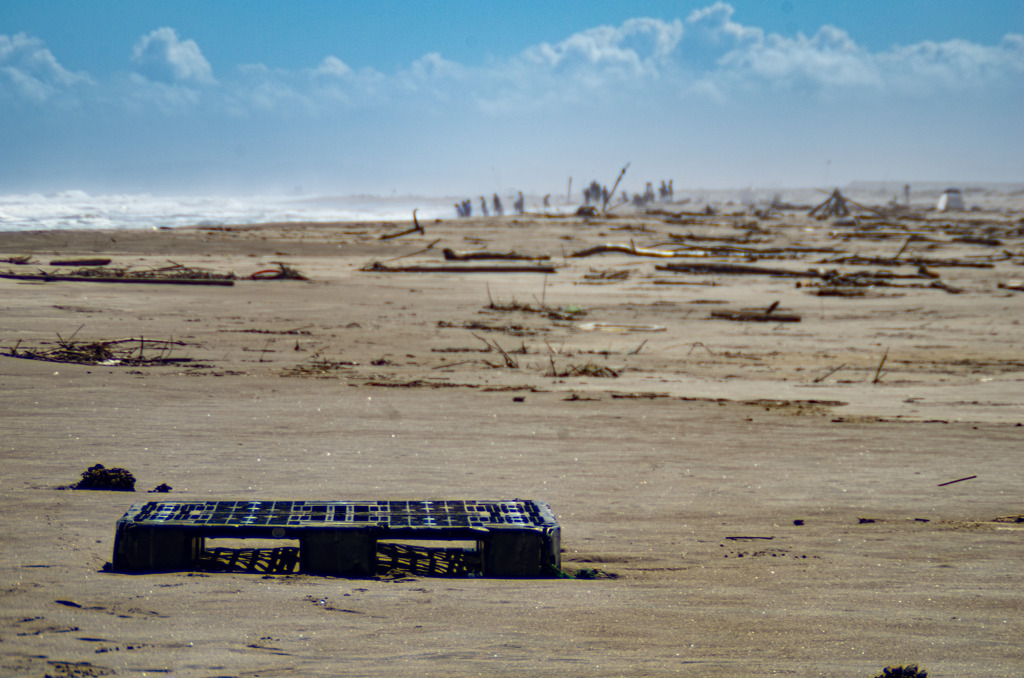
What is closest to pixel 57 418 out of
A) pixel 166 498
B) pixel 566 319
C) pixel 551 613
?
pixel 166 498

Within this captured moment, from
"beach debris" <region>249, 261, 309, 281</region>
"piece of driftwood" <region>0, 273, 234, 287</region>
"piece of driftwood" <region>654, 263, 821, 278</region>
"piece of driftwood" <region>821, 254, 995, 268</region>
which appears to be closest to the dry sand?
"piece of driftwood" <region>0, 273, 234, 287</region>

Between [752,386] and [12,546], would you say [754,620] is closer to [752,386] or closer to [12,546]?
[12,546]

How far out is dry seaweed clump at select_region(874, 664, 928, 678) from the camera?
83.4 inches

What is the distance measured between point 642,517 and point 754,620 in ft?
4.11

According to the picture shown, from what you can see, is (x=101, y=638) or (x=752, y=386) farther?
(x=752, y=386)

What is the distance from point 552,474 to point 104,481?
90.7 inches

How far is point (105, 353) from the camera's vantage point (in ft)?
25.3

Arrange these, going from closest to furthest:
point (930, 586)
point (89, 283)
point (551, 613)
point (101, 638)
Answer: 1. point (101, 638)
2. point (551, 613)
3. point (930, 586)
4. point (89, 283)

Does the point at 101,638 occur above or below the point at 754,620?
above

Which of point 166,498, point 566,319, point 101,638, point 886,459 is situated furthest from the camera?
point 566,319

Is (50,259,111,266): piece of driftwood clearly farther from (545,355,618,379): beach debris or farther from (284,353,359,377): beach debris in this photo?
(545,355,618,379): beach debris

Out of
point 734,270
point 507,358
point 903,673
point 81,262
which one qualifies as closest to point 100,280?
point 81,262

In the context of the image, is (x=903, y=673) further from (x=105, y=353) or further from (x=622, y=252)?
(x=622, y=252)

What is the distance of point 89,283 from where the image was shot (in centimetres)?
1314
